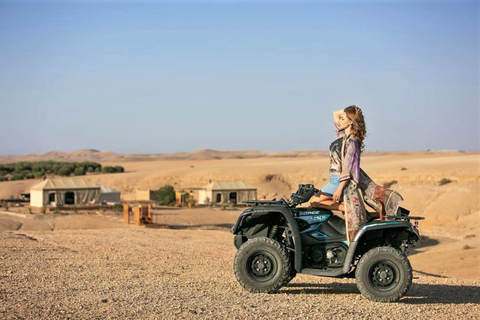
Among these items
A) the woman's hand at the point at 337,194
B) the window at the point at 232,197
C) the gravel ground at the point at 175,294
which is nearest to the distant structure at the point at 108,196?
the window at the point at 232,197

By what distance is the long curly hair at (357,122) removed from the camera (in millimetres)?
8805

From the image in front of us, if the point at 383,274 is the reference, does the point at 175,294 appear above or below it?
below

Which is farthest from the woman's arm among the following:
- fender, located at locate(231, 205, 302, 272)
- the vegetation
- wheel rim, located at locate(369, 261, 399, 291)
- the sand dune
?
the vegetation

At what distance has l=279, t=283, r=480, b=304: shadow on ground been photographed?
29.5 feet

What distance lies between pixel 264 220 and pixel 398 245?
6.32ft

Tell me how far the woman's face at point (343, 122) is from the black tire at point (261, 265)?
6.12 ft

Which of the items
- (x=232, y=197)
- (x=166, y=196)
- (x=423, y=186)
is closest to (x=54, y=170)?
(x=166, y=196)

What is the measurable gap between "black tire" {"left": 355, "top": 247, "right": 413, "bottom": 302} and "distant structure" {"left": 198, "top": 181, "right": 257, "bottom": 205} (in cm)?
4191

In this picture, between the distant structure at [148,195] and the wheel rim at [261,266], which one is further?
the distant structure at [148,195]

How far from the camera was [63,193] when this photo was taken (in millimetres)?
44844

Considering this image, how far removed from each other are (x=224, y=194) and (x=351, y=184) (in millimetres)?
42824

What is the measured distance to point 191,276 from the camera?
424 inches

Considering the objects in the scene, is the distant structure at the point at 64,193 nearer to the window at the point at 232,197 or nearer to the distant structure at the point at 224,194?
the distant structure at the point at 224,194

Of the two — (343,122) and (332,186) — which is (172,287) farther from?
(343,122)
